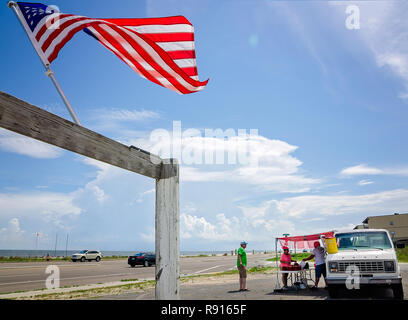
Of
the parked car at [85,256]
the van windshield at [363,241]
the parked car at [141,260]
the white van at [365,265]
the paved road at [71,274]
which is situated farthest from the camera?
the parked car at [85,256]

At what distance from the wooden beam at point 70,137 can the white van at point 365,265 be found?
1013 centimetres

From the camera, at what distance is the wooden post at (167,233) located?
313cm

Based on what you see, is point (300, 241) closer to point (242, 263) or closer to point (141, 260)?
point (242, 263)

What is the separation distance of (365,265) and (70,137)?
11.2m

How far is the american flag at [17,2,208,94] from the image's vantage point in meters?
4.18

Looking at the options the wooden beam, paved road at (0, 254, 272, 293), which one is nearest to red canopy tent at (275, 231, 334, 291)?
paved road at (0, 254, 272, 293)

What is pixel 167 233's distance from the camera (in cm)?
318

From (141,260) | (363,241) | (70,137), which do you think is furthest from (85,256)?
(70,137)

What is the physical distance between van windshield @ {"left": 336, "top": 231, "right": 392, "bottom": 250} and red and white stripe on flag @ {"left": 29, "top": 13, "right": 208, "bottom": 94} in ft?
33.2

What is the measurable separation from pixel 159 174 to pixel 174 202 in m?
0.30

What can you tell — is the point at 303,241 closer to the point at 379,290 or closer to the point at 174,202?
the point at 379,290

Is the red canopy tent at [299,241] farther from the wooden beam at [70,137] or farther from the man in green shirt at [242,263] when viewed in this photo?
the wooden beam at [70,137]

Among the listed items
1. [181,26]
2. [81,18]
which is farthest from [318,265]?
[81,18]

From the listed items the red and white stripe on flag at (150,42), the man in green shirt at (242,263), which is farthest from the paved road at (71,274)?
the red and white stripe on flag at (150,42)
